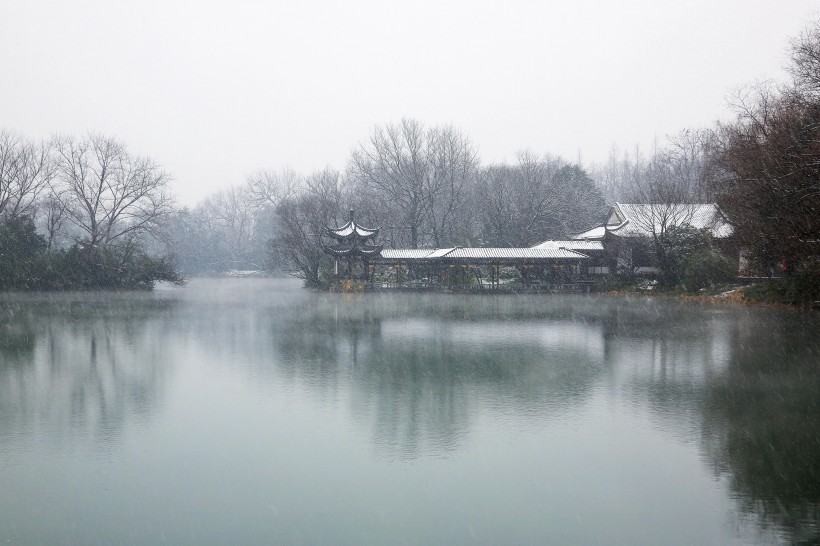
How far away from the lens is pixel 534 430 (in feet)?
26.9

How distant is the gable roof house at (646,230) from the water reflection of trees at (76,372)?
80.9 ft

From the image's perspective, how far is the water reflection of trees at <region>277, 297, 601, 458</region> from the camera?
8664 mm

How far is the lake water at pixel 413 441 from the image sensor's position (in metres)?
5.58

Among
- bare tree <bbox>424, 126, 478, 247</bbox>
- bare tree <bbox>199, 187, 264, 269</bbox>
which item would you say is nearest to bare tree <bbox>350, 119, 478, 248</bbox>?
bare tree <bbox>424, 126, 478, 247</bbox>

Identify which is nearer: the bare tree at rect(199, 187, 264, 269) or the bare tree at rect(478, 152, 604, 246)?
the bare tree at rect(478, 152, 604, 246)

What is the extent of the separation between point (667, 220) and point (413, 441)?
1251 inches

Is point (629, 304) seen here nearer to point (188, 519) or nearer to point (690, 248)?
point (690, 248)

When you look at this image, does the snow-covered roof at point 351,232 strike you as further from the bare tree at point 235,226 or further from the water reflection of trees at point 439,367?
the bare tree at point 235,226

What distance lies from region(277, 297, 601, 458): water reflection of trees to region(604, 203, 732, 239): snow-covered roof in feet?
51.5

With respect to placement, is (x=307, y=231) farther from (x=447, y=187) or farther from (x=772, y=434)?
(x=772, y=434)

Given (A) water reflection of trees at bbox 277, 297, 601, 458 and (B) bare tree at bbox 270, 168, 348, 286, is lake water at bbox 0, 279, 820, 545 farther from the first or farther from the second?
(B) bare tree at bbox 270, 168, 348, 286

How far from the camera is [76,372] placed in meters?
12.1

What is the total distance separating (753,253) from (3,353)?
75.0 ft

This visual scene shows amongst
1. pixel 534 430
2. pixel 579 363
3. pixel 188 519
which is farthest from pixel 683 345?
pixel 188 519
